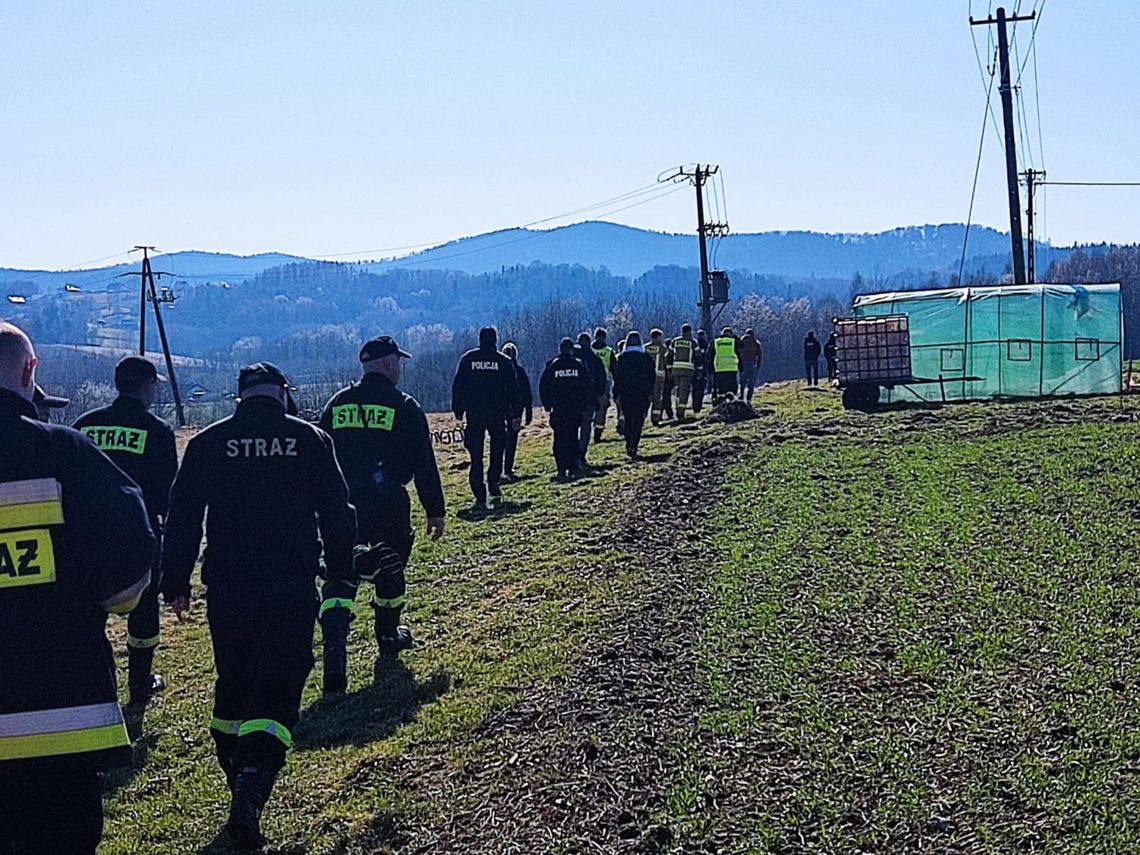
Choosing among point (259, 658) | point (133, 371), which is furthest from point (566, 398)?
point (259, 658)

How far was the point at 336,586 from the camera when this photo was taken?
7609mm

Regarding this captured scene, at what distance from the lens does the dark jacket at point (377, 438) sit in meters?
8.04

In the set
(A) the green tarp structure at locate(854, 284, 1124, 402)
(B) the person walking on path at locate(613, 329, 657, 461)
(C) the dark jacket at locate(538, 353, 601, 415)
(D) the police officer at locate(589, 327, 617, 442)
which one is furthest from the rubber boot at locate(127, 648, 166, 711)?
(A) the green tarp structure at locate(854, 284, 1124, 402)

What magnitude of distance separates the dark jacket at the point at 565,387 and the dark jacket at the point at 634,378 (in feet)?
4.81

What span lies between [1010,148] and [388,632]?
27.3 metres

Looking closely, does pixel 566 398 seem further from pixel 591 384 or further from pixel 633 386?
pixel 633 386

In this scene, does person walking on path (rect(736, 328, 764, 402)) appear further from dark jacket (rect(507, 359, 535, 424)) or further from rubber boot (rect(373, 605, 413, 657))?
rubber boot (rect(373, 605, 413, 657))

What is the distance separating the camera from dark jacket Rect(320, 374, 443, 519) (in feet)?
26.4

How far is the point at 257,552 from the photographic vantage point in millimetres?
5699

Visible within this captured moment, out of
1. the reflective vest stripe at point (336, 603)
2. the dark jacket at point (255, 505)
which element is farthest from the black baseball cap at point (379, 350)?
the dark jacket at point (255, 505)

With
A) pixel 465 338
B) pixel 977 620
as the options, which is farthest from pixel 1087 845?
pixel 465 338

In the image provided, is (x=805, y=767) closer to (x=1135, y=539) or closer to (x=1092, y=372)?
(x=1135, y=539)

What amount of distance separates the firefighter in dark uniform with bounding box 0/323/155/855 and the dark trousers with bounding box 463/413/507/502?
11299 millimetres

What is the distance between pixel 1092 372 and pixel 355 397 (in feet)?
69.7
